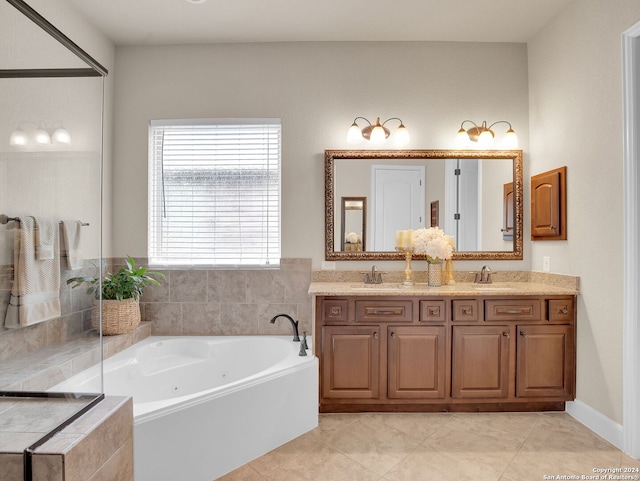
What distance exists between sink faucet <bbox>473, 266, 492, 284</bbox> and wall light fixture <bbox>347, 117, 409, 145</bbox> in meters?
1.17

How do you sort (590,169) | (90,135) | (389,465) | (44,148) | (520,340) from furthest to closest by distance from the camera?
(520,340), (590,169), (389,465), (90,135), (44,148)

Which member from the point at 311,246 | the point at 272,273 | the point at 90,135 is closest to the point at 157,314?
the point at 272,273

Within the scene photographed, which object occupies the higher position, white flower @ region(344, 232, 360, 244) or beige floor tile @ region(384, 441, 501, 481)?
white flower @ region(344, 232, 360, 244)

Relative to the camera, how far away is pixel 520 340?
8.54 ft

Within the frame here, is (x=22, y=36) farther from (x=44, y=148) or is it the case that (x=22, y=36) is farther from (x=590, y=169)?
(x=590, y=169)

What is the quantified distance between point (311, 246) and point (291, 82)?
4.31 feet

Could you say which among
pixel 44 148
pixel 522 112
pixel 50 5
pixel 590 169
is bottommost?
pixel 44 148

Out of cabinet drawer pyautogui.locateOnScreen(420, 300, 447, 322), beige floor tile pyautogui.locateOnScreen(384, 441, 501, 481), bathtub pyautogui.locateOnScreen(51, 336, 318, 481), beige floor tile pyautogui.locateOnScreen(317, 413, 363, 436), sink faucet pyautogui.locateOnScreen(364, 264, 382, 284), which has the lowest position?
beige floor tile pyautogui.locateOnScreen(384, 441, 501, 481)

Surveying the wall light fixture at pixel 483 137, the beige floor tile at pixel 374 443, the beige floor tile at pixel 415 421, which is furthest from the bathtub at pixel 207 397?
the wall light fixture at pixel 483 137

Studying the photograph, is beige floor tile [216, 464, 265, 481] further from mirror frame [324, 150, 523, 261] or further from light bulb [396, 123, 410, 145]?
light bulb [396, 123, 410, 145]

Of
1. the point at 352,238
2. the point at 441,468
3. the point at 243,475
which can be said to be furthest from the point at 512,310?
the point at 243,475

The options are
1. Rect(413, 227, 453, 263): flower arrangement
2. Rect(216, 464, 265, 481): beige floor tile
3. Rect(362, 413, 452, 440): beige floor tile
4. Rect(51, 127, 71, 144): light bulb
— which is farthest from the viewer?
Rect(413, 227, 453, 263): flower arrangement

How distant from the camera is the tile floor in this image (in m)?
1.98

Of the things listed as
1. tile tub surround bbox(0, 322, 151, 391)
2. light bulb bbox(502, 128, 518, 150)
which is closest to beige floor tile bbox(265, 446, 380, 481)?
tile tub surround bbox(0, 322, 151, 391)
